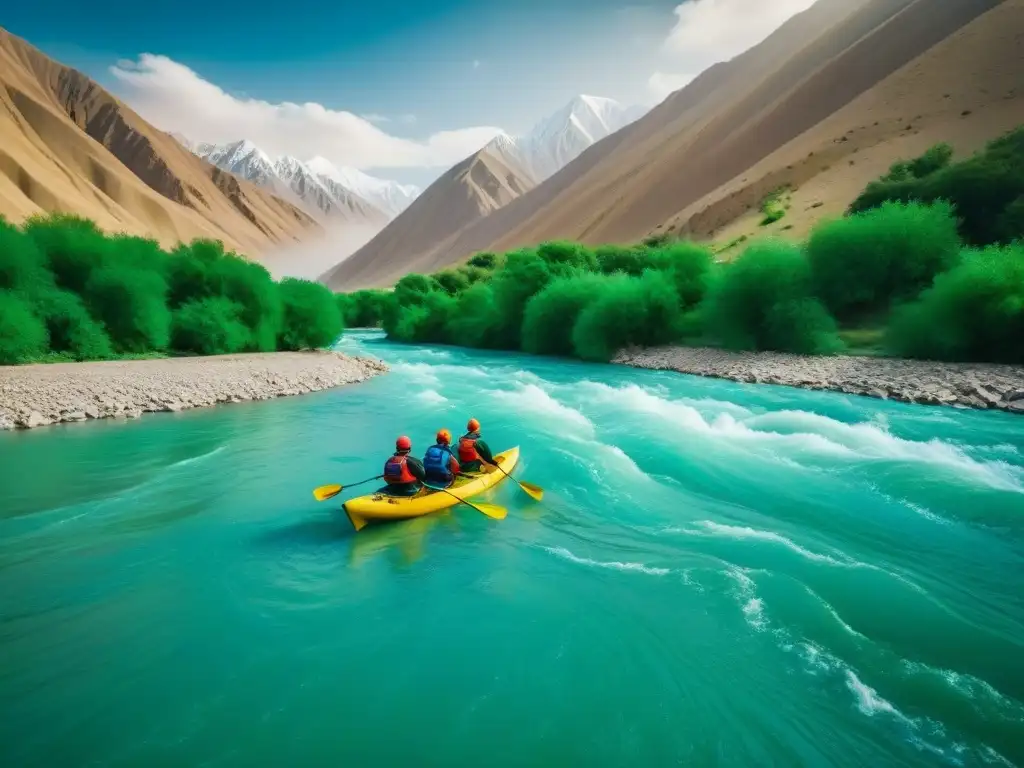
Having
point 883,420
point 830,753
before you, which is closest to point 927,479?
point 883,420

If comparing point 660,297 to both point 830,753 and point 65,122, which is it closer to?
point 830,753

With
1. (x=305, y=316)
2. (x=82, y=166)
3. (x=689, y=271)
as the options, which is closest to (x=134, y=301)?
(x=305, y=316)

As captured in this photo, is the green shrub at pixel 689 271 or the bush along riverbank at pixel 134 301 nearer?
the bush along riverbank at pixel 134 301

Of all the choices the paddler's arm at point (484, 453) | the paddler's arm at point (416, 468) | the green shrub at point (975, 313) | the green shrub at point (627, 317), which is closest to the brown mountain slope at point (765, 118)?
the green shrub at point (627, 317)

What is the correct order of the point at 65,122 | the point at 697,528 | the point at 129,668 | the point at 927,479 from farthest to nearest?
the point at 65,122
the point at 927,479
the point at 697,528
the point at 129,668

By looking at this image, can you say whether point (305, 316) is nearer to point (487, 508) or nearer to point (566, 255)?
point (566, 255)

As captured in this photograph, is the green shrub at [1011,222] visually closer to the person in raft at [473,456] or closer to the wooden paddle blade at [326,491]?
the person in raft at [473,456]

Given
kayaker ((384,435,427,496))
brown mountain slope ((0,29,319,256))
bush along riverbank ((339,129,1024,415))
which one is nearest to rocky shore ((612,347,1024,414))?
bush along riverbank ((339,129,1024,415))
